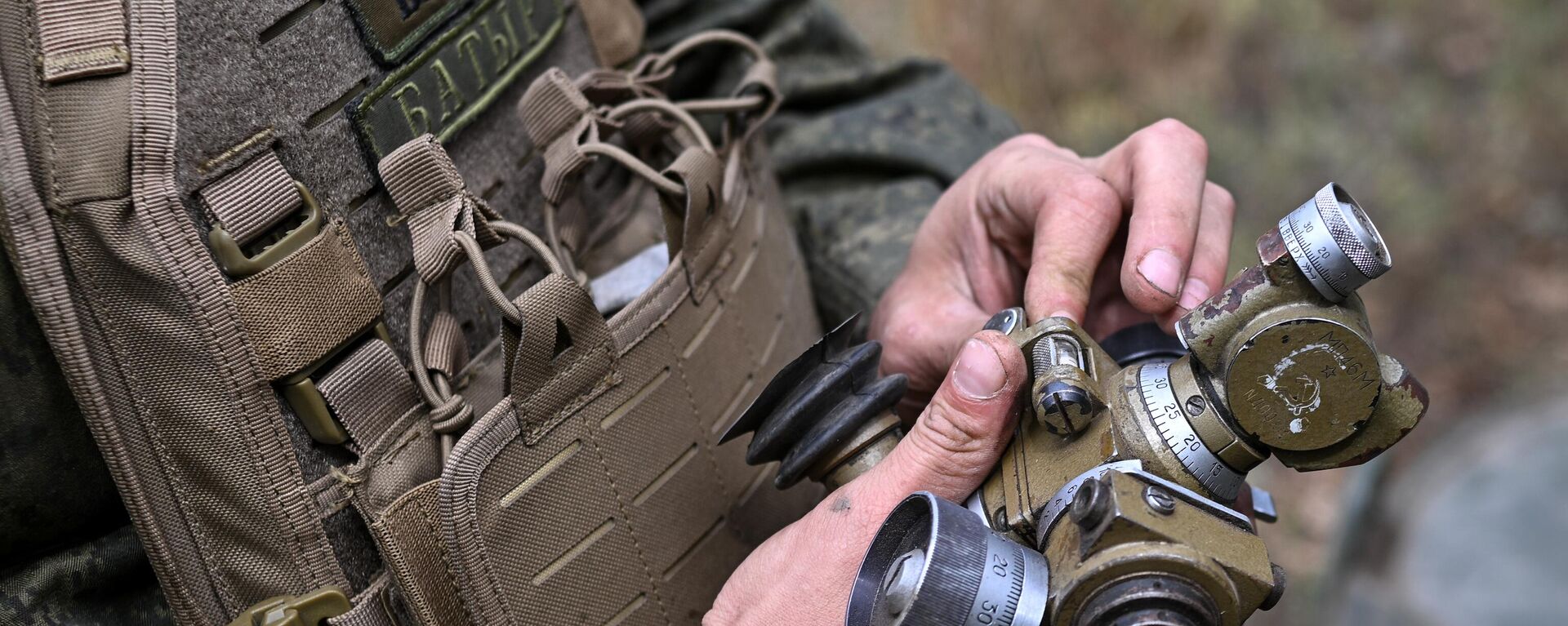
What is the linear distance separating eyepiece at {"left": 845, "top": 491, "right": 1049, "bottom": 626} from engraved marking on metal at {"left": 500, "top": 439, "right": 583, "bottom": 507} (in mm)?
348

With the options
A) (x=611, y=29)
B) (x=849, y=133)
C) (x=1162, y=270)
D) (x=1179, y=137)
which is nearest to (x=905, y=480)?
(x=1162, y=270)

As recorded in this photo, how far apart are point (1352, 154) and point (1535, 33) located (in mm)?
1220

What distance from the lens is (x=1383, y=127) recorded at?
16.5 feet

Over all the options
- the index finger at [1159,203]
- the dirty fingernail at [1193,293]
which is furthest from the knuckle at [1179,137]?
the dirty fingernail at [1193,293]

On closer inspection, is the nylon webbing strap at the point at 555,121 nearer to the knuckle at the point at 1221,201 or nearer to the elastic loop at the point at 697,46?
the elastic loop at the point at 697,46

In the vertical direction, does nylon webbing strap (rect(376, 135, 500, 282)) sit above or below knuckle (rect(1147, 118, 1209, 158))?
above

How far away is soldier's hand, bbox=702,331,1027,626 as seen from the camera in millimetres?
1144

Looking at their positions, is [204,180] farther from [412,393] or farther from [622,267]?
[622,267]

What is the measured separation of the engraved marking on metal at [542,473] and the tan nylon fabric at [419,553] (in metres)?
0.07

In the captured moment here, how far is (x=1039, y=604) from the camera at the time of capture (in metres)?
0.98

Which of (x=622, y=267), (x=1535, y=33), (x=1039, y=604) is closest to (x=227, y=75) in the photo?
(x=622, y=267)

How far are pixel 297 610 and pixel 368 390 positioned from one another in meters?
0.22

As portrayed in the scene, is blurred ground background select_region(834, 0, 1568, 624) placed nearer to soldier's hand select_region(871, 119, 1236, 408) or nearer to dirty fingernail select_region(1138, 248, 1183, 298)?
soldier's hand select_region(871, 119, 1236, 408)

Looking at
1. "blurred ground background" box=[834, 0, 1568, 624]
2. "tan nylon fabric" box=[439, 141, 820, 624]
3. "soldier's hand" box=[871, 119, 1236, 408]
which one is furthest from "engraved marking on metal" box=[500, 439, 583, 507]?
"blurred ground background" box=[834, 0, 1568, 624]
